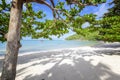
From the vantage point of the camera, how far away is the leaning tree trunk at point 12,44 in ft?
12.5

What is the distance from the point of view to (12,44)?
151 inches

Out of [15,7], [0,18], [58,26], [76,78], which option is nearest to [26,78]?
[76,78]

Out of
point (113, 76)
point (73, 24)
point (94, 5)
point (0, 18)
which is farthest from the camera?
point (0, 18)

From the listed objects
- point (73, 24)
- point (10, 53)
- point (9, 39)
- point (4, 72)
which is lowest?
point (4, 72)

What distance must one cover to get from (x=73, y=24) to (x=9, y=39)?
4.09 m

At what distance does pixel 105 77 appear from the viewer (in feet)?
25.7

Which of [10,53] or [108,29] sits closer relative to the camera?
[10,53]

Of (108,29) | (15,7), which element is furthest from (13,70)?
(108,29)

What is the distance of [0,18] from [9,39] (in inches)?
265

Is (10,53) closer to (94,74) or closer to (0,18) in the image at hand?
(94,74)

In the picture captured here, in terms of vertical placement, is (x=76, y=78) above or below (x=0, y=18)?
below

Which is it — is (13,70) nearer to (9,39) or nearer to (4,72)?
(4,72)

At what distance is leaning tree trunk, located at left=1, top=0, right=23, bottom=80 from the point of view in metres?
3.81

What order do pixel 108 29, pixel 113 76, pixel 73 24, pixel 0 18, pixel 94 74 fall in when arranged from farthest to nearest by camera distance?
pixel 108 29 < pixel 0 18 < pixel 94 74 < pixel 113 76 < pixel 73 24
